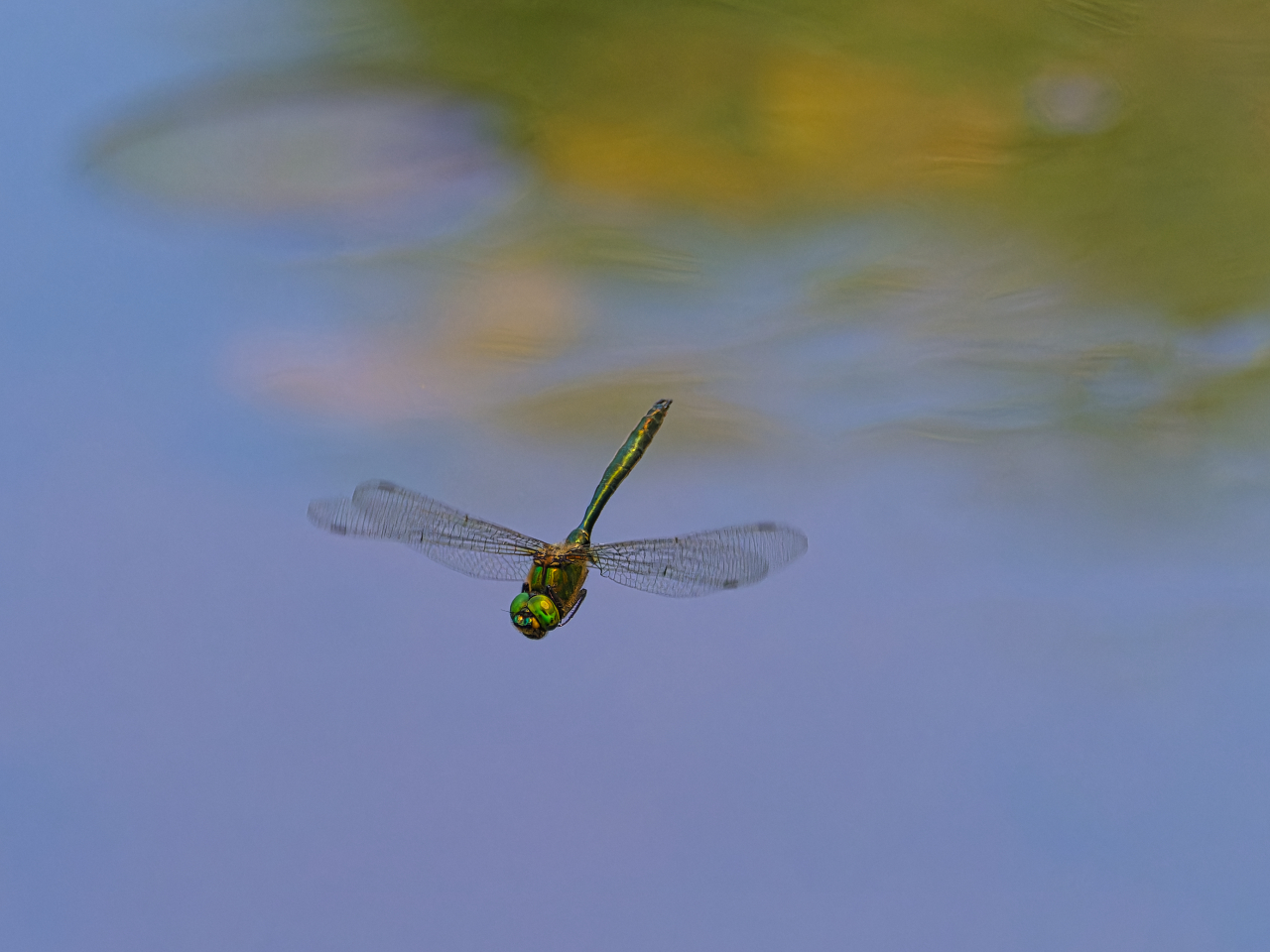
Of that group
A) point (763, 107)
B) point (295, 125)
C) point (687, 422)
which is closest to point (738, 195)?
point (763, 107)

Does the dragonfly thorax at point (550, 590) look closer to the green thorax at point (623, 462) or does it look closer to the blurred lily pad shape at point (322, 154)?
the green thorax at point (623, 462)

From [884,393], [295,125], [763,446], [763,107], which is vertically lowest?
[763,446]

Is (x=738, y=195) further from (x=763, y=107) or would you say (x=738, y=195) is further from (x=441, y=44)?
(x=441, y=44)

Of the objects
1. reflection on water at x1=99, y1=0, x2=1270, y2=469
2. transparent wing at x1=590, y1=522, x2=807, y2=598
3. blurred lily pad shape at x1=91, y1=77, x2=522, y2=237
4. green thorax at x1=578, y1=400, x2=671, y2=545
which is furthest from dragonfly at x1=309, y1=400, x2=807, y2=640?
blurred lily pad shape at x1=91, y1=77, x2=522, y2=237

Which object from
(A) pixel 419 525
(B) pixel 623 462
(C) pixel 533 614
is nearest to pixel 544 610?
(C) pixel 533 614

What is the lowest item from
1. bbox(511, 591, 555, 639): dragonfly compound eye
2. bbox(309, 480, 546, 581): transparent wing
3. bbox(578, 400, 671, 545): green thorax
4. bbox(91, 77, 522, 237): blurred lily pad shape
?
bbox(511, 591, 555, 639): dragonfly compound eye

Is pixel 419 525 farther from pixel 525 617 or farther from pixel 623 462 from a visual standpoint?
pixel 623 462

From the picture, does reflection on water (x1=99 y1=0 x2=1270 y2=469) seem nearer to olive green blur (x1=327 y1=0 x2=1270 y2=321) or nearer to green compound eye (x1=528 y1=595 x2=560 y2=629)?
olive green blur (x1=327 y1=0 x2=1270 y2=321)
